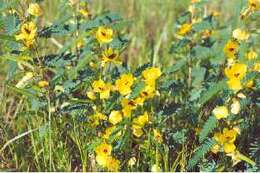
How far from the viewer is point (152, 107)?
7.18 feet

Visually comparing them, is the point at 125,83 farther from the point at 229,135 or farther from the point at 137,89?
the point at 229,135

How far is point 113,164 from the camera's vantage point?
6.81ft

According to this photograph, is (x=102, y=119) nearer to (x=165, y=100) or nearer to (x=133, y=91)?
(x=133, y=91)

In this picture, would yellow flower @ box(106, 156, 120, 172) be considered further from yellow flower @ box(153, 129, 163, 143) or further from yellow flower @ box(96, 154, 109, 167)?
yellow flower @ box(153, 129, 163, 143)

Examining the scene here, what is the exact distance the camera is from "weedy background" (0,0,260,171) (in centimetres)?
227

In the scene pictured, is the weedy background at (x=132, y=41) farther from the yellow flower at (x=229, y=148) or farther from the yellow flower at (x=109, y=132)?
the yellow flower at (x=229, y=148)

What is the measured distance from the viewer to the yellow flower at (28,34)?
2051 mm

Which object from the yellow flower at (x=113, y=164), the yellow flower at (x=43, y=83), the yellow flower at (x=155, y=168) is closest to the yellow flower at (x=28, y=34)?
the yellow flower at (x=43, y=83)

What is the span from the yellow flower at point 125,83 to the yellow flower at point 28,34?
33cm

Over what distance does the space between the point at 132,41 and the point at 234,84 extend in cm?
178

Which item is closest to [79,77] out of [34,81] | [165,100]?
[34,81]

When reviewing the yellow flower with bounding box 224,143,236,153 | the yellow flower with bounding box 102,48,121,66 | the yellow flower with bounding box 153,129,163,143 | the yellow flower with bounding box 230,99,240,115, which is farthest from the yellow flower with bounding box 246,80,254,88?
the yellow flower with bounding box 102,48,121,66

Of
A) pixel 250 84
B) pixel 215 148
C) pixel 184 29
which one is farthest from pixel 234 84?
pixel 184 29

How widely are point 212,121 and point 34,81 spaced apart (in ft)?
2.29
